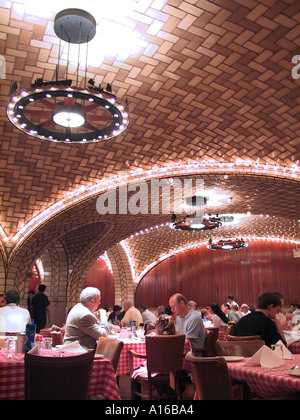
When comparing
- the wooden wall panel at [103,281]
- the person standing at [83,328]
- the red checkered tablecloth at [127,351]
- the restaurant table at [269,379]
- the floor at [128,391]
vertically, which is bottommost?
the floor at [128,391]

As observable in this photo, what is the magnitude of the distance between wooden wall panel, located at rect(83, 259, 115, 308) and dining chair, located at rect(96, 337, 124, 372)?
14.9 m

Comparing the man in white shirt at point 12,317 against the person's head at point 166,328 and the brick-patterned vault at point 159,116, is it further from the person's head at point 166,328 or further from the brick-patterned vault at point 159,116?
the brick-patterned vault at point 159,116

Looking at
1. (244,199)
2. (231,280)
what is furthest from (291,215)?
(231,280)

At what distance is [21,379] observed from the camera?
2787mm

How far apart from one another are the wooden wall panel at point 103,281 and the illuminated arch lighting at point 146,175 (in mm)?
9630

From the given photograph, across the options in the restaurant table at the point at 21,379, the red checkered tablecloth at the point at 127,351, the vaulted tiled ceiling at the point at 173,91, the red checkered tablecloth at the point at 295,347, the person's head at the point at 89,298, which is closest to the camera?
the restaurant table at the point at 21,379

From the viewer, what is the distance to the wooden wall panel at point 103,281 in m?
18.6

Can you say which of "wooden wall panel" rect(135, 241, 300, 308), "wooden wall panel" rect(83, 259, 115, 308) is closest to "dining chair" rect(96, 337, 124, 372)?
"wooden wall panel" rect(135, 241, 300, 308)

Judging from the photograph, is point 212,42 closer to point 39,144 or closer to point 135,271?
point 39,144

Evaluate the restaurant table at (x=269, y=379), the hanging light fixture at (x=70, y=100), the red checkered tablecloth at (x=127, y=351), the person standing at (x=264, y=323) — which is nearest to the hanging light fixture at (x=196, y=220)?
the red checkered tablecloth at (x=127, y=351)

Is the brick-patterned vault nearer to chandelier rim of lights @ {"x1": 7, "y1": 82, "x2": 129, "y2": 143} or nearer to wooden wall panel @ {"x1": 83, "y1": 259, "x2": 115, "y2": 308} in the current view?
chandelier rim of lights @ {"x1": 7, "y1": 82, "x2": 129, "y2": 143}

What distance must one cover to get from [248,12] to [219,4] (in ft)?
1.11

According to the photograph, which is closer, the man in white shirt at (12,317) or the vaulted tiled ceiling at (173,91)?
the vaulted tiled ceiling at (173,91)

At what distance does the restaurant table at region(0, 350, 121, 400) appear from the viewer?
2.76 meters
